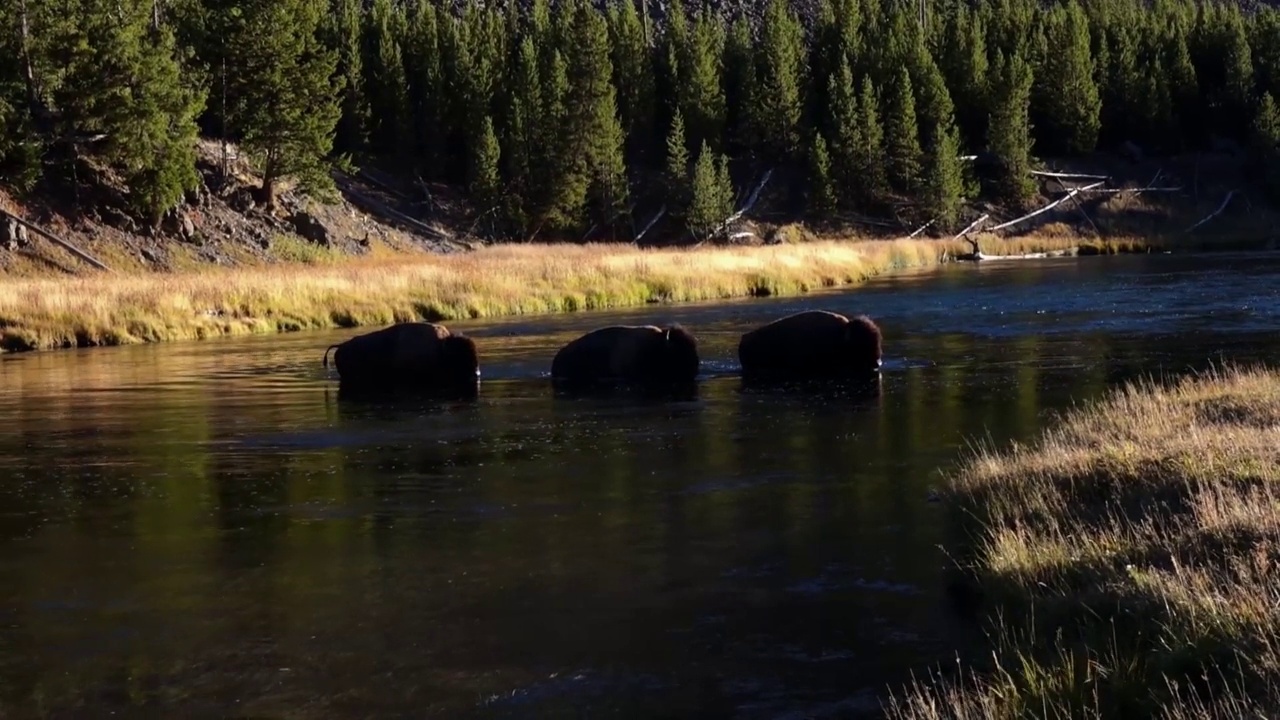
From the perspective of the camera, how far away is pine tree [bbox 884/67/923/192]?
8894 cm

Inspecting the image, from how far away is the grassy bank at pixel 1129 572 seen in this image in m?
7.09

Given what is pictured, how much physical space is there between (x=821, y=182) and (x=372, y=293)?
50.1 meters

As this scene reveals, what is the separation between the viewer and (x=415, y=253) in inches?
2623

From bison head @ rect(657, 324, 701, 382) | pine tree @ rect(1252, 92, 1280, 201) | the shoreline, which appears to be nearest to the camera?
bison head @ rect(657, 324, 701, 382)

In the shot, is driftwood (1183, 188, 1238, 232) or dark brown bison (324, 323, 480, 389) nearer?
dark brown bison (324, 323, 480, 389)

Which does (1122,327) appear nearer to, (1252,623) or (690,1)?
(1252,623)

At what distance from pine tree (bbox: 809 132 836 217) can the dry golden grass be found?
3177 centimetres

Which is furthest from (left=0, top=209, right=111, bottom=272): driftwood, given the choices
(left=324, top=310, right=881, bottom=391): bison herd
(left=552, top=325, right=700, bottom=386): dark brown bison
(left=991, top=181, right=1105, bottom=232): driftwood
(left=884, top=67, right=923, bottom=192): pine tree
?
(left=991, top=181, right=1105, bottom=232): driftwood

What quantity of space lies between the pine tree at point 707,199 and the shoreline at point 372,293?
23388 millimetres

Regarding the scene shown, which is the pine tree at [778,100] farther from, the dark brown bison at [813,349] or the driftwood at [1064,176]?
the dark brown bison at [813,349]

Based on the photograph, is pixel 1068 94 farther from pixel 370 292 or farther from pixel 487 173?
pixel 370 292

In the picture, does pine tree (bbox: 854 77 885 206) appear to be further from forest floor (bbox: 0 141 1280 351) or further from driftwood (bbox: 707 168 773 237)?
driftwood (bbox: 707 168 773 237)

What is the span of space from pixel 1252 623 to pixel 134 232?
52.9 m

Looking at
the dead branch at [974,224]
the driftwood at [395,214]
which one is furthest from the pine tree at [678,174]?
the dead branch at [974,224]
